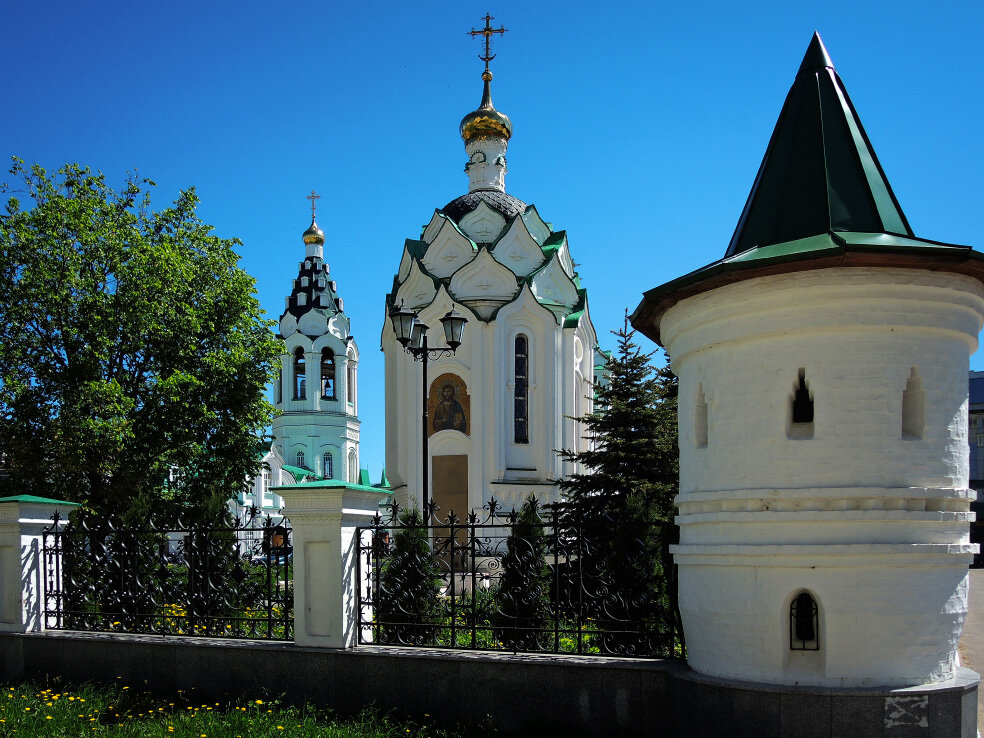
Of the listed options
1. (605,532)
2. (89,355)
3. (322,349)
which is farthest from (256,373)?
(322,349)

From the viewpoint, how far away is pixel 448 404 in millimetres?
23203

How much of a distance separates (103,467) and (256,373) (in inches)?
107

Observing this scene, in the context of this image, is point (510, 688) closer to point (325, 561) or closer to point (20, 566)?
point (325, 561)

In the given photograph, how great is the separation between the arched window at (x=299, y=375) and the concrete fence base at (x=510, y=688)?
105 ft

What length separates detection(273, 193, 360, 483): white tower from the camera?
39750mm

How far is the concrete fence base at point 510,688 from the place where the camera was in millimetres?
5281

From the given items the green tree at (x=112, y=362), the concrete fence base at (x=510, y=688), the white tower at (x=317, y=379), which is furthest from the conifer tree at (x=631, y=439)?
the white tower at (x=317, y=379)

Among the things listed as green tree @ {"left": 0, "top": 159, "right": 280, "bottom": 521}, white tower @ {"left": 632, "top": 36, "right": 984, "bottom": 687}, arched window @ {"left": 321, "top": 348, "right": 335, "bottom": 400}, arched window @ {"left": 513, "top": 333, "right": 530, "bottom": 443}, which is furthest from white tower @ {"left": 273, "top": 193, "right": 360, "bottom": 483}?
white tower @ {"left": 632, "top": 36, "right": 984, "bottom": 687}

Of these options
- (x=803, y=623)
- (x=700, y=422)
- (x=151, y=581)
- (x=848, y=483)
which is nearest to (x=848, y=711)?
(x=803, y=623)

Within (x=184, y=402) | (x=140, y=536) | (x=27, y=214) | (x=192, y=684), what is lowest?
(x=192, y=684)

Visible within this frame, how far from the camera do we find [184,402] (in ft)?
46.0

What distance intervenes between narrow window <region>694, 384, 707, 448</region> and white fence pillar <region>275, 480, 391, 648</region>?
2537mm

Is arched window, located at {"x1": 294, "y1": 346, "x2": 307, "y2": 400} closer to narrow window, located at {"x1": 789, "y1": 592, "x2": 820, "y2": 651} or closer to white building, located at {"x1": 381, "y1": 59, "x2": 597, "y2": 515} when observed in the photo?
white building, located at {"x1": 381, "y1": 59, "x2": 597, "y2": 515}

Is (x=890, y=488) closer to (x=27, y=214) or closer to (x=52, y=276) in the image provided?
(x=52, y=276)
